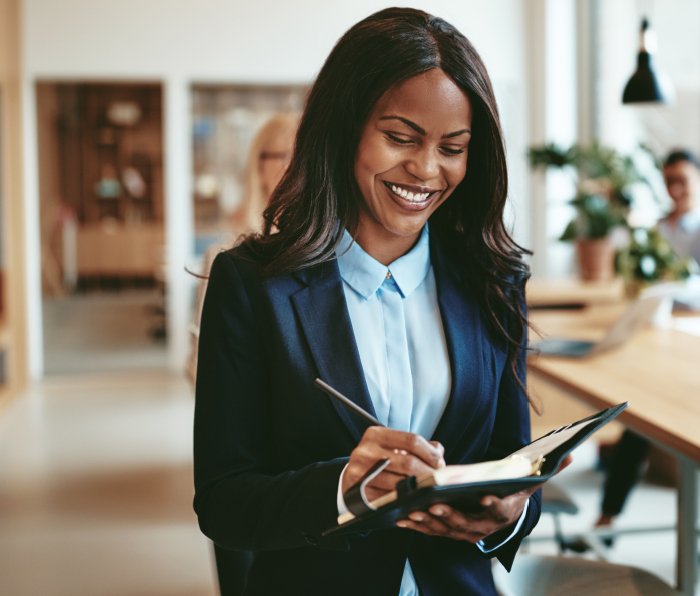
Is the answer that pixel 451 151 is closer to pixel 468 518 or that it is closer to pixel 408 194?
pixel 408 194

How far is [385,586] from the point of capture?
1367 mm

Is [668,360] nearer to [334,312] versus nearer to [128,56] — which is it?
[334,312]

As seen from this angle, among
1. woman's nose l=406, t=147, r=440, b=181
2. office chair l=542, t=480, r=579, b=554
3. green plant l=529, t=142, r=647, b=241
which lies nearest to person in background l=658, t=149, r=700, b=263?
green plant l=529, t=142, r=647, b=241

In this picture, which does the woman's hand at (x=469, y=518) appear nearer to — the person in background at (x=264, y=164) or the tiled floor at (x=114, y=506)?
the person in background at (x=264, y=164)

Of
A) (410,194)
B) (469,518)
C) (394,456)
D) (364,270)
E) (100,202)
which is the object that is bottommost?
(469,518)

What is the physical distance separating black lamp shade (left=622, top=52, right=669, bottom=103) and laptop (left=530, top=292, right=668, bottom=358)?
1.24 metres

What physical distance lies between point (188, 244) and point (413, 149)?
21.3 ft

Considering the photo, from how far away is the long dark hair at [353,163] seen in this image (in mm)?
1341

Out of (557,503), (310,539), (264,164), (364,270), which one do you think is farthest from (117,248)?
(310,539)

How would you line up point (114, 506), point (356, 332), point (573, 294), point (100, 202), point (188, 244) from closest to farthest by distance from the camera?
point (356, 332) → point (114, 506) → point (573, 294) → point (188, 244) → point (100, 202)

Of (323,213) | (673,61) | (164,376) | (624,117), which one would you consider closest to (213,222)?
(164,376)

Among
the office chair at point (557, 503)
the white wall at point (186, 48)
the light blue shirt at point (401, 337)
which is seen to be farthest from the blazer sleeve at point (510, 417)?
the white wall at point (186, 48)

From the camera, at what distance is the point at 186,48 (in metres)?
7.35

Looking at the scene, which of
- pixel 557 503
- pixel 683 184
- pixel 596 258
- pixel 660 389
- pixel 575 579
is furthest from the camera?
pixel 596 258
